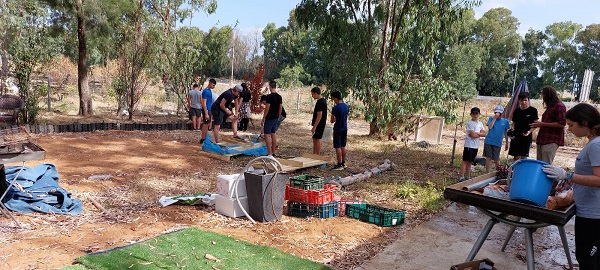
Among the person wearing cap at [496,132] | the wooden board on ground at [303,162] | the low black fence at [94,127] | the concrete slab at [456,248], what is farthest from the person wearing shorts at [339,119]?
the low black fence at [94,127]

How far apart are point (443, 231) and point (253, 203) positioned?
227 cm

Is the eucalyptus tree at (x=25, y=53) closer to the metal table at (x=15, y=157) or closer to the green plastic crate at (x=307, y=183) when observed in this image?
the metal table at (x=15, y=157)

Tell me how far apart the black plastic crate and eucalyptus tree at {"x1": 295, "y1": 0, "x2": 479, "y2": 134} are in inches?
299

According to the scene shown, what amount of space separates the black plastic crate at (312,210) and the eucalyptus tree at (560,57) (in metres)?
53.2

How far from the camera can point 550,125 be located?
592 centimetres

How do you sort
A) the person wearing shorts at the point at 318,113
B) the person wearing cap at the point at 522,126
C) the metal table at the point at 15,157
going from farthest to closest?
1. the person wearing shorts at the point at 318,113
2. the person wearing cap at the point at 522,126
3. the metal table at the point at 15,157

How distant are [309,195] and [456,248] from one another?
175cm

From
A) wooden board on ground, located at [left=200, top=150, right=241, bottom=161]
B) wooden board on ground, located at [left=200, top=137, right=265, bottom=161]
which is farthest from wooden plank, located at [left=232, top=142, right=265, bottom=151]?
wooden board on ground, located at [left=200, top=150, right=241, bottom=161]

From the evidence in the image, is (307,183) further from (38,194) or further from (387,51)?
(387,51)

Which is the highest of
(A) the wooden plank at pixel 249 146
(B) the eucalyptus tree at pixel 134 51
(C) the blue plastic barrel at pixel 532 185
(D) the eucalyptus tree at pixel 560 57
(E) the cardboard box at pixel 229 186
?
(D) the eucalyptus tree at pixel 560 57

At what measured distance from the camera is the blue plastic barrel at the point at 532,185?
3.04m

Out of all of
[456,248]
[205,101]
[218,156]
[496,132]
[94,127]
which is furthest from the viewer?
[94,127]

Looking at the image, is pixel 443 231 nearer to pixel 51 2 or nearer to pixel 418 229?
pixel 418 229

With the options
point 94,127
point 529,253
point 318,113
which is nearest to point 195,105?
point 94,127
